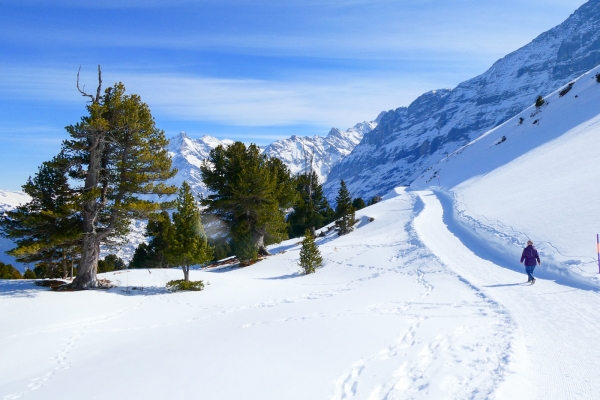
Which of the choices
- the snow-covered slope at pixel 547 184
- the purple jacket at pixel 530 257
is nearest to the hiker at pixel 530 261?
the purple jacket at pixel 530 257

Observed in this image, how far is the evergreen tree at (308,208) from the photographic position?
45.0m

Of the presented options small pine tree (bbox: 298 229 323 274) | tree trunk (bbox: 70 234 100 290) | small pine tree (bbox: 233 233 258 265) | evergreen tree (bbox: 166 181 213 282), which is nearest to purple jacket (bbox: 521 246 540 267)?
small pine tree (bbox: 298 229 323 274)

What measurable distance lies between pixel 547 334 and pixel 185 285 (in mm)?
16683

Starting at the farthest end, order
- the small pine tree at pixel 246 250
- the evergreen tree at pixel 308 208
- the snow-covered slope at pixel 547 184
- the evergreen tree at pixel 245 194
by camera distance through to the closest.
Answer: the evergreen tree at pixel 308 208
the evergreen tree at pixel 245 194
the small pine tree at pixel 246 250
the snow-covered slope at pixel 547 184

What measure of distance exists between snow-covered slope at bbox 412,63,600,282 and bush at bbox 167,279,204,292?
53.7ft

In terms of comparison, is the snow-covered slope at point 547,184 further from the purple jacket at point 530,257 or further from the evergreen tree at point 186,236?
the evergreen tree at point 186,236

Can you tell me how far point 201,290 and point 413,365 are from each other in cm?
1537

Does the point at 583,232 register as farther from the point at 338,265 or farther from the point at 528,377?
the point at 528,377

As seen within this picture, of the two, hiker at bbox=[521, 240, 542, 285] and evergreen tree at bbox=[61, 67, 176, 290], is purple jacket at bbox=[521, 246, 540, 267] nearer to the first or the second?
hiker at bbox=[521, 240, 542, 285]

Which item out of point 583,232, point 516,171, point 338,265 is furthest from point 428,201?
point 583,232

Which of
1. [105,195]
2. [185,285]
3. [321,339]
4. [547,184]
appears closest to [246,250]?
[185,285]

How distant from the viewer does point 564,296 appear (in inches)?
491

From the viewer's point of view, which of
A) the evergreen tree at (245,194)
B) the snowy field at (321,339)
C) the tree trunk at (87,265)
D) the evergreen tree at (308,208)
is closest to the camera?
the snowy field at (321,339)

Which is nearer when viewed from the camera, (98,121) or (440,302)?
(440,302)
